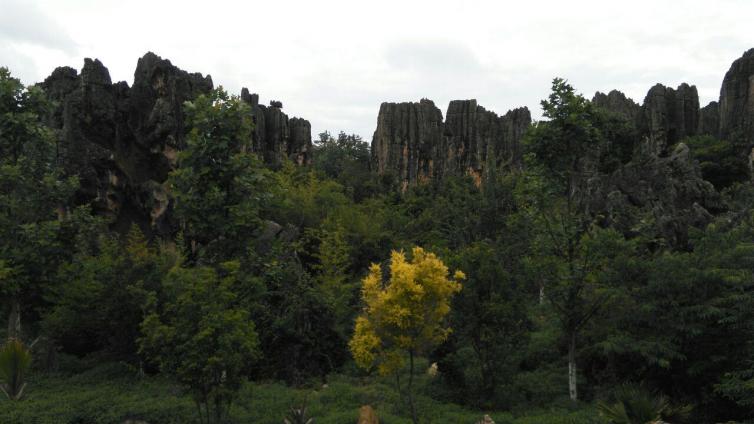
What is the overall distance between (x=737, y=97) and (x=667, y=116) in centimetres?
527

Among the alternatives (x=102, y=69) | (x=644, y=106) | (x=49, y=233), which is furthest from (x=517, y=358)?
(x=644, y=106)

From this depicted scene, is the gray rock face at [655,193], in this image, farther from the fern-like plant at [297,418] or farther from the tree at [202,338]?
the tree at [202,338]

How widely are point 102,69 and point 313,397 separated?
2067cm

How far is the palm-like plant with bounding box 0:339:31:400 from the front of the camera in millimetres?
13148

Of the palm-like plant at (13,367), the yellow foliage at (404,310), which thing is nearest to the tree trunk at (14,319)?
the palm-like plant at (13,367)

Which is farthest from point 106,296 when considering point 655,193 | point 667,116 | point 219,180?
point 667,116

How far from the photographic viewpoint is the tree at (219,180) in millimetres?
12383

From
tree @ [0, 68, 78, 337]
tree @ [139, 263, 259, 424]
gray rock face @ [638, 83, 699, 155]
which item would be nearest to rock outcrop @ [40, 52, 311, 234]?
tree @ [0, 68, 78, 337]

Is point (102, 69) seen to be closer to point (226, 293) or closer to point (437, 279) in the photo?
point (226, 293)

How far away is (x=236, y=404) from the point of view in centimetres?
1315

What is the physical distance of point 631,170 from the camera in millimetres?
27297

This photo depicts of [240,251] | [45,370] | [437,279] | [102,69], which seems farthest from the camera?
[102,69]

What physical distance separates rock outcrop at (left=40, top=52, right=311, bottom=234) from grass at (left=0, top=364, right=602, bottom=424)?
1106cm

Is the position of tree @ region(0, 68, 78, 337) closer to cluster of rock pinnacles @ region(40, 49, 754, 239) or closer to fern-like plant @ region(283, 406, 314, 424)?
cluster of rock pinnacles @ region(40, 49, 754, 239)
